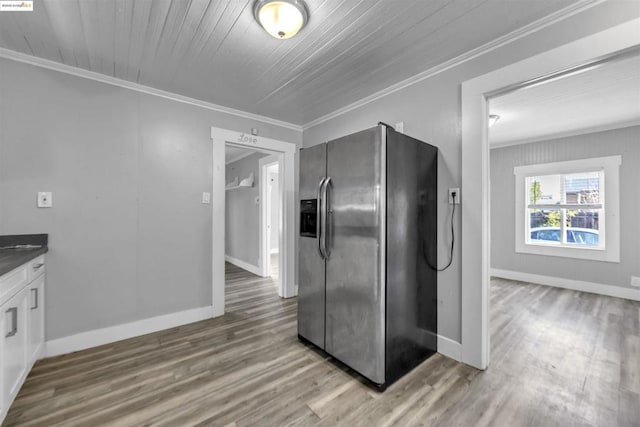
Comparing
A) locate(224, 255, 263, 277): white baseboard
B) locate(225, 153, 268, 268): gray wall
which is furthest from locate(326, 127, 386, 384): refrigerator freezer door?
locate(224, 255, 263, 277): white baseboard

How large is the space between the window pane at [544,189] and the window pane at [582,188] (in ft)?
0.36

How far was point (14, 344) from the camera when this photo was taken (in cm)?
154

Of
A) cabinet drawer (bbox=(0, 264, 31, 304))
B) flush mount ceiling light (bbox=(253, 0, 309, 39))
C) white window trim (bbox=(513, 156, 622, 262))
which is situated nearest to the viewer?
cabinet drawer (bbox=(0, 264, 31, 304))

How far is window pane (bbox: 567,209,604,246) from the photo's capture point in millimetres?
4051

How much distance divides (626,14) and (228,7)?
2241mm

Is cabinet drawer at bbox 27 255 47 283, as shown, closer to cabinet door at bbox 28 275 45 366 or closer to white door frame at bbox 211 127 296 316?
cabinet door at bbox 28 275 45 366

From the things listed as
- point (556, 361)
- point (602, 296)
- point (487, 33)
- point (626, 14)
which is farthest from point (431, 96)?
point (602, 296)

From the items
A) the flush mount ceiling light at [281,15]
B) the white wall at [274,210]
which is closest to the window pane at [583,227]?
Answer: the flush mount ceiling light at [281,15]

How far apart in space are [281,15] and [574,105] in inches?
140

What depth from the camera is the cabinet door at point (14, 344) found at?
1409 millimetres

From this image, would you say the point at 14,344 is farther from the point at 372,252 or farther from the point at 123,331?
the point at 372,252

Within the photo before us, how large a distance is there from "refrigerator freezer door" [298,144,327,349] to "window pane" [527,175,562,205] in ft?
14.5

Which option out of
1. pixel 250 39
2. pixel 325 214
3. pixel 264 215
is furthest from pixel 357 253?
pixel 264 215

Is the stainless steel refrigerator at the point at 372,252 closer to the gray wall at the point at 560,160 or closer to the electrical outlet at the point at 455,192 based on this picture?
the electrical outlet at the point at 455,192
